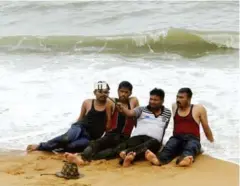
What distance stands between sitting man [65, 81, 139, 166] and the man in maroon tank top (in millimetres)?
534

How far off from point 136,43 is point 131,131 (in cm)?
742

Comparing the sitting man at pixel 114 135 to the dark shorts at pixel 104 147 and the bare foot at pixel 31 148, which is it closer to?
the dark shorts at pixel 104 147

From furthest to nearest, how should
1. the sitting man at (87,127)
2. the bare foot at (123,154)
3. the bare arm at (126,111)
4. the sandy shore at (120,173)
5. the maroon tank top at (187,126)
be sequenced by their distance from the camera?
the sitting man at (87,127), the bare arm at (126,111), the maroon tank top at (187,126), the bare foot at (123,154), the sandy shore at (120,173)

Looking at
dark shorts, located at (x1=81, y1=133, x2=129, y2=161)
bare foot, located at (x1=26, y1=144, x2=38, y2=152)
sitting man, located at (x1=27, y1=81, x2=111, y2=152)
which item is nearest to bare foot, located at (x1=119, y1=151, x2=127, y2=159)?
dark shorts, located at (x1=81, y1=133, x2=129, y2=161)

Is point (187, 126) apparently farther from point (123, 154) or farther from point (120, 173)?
point (120, 173)

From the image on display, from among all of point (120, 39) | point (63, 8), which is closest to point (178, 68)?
point (120, 39)

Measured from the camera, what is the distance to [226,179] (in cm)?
462

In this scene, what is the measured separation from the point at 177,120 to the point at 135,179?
1.22 metres

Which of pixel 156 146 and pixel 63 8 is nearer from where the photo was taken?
pixel 156 146

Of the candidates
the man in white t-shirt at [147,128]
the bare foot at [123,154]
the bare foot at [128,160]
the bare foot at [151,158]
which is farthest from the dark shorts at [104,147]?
the bare foot at [151,158]

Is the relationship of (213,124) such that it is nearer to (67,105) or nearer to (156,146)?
(156,146)

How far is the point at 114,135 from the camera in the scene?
18.7ft

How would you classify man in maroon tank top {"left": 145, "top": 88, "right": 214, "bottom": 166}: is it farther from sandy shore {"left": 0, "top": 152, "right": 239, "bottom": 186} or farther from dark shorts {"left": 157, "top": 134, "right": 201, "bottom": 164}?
sandy shore {"left": 0, "top": 152, "right": 239, "bottom": 186}

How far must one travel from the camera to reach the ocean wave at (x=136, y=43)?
12289 mm
